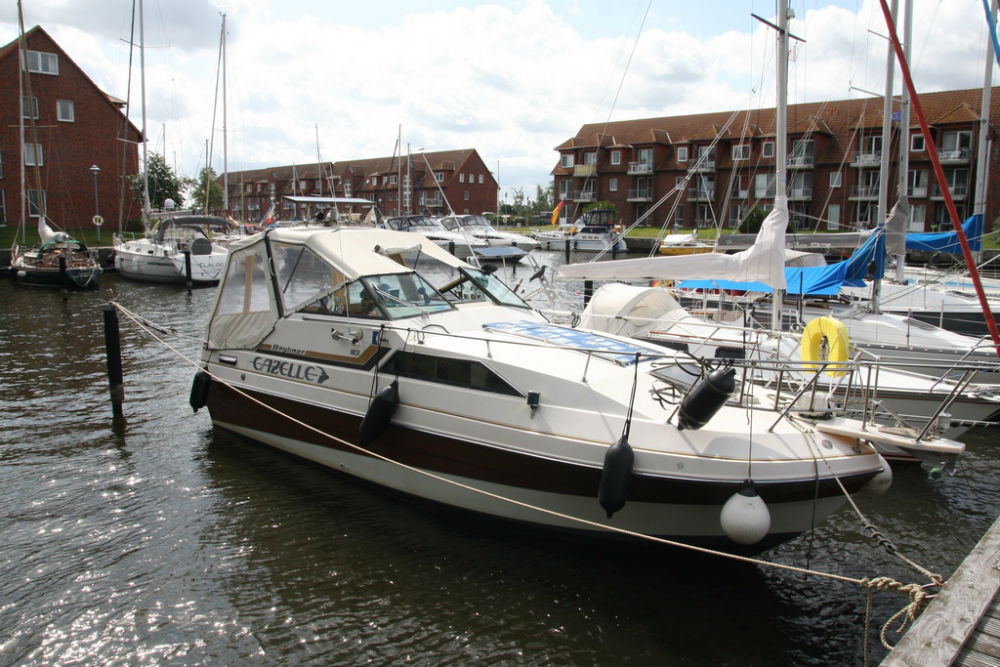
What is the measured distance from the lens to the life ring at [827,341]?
6797 millimetres

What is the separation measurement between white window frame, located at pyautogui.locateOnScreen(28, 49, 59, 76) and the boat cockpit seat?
2086 centimetres

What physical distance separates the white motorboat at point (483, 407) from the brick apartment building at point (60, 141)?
36.3 meters

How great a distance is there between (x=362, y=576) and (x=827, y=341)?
5391 mm

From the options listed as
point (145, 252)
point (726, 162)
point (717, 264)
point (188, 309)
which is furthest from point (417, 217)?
point (717, 264)

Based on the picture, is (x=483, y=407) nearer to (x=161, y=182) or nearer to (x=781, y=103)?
(x=781, y=103)

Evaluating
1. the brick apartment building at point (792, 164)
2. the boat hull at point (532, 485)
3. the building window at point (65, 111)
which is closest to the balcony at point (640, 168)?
the brick apartment building at point (792, 164)

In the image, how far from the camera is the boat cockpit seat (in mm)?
29531

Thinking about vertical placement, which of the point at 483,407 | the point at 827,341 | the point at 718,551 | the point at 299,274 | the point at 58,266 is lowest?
the point at 718,551

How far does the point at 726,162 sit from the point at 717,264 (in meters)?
46.6

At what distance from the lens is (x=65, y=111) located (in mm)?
41375

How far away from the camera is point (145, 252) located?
30.7 metres

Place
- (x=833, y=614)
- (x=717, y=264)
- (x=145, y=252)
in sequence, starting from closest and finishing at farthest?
(x=833, y=614)
(x=717, y=264)
(x=145, y=252)

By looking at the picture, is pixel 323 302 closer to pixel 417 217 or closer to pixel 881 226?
pixel 881 226

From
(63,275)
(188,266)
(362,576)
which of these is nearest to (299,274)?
(362,576)
